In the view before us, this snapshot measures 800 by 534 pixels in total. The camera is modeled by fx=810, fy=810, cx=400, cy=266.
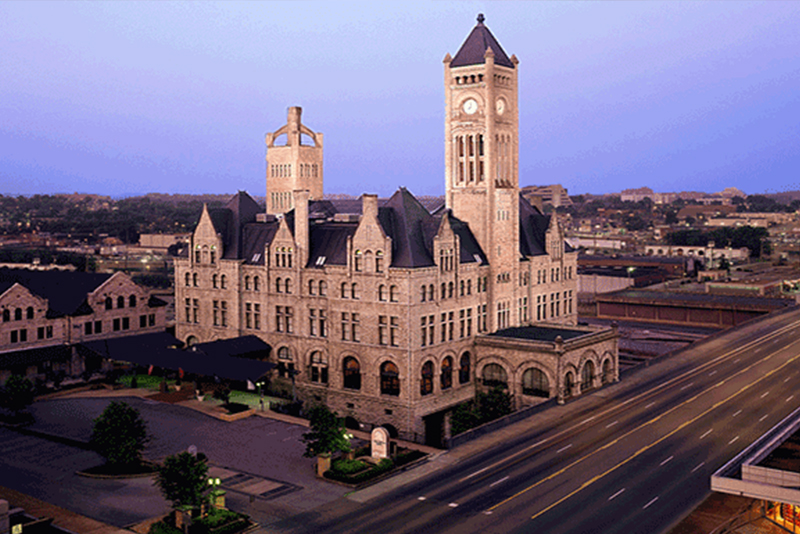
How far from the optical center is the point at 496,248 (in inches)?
3334

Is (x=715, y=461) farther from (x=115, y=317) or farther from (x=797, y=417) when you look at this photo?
(x=115, y=317)

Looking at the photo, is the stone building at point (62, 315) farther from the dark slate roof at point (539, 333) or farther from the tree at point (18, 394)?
the dark slate roof at point (539, 333)

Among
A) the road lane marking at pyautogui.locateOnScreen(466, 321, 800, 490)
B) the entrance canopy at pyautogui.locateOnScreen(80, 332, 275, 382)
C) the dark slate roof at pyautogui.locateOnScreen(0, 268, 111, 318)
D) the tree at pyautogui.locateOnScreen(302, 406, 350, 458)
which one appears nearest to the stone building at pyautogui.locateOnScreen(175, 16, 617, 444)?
the entrance canopy at pyautogui.locateOnScreen(80, 332, 275, 382)

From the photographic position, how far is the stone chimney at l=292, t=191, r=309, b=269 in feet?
271

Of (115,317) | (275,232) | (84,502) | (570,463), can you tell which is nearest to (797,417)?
(570,463)

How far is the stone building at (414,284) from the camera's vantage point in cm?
7606

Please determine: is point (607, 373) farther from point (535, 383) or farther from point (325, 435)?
point (325, 435)

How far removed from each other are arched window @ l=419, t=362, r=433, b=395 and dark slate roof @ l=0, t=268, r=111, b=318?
40905 millimetres

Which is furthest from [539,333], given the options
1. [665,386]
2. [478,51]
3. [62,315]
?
[62,315]

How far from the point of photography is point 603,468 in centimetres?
5747

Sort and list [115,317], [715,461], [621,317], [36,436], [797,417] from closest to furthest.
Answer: [797,417], [715,461], [36,436], [115,317], [621,317]

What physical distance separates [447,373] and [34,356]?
1709 inches

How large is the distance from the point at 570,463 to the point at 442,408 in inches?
819

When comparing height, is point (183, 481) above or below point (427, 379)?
below
